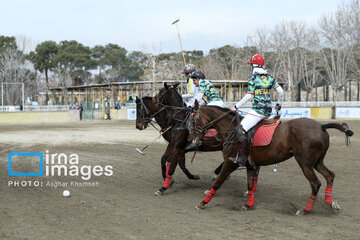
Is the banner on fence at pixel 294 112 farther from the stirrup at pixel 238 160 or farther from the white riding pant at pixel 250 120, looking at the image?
the stirrup at pixel 238 160

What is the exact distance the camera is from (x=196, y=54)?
85625 millimetres

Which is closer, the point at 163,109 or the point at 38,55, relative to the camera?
the point at 163,109

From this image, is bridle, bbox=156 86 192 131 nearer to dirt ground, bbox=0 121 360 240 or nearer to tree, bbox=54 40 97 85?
dirt ground, bbox=0 121 360 240

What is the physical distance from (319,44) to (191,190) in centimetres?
4359

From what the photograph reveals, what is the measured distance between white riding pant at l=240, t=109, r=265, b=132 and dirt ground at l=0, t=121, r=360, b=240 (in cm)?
152

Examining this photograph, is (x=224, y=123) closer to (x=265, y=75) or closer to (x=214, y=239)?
(x=265, y=75)

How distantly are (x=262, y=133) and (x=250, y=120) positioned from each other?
0.33 m

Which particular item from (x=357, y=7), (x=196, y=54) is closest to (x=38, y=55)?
(x=196, y=54)

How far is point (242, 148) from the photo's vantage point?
6520 mm

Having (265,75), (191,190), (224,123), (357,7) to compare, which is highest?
(357,7)

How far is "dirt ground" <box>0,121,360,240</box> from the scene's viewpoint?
5094mm

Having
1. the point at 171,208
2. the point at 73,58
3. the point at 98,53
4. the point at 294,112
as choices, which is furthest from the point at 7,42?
the point at 171,208

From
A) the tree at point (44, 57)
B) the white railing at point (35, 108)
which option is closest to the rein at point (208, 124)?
the white railing at point (35, 108)

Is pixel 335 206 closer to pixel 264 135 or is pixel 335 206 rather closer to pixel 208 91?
pixel 264 135
